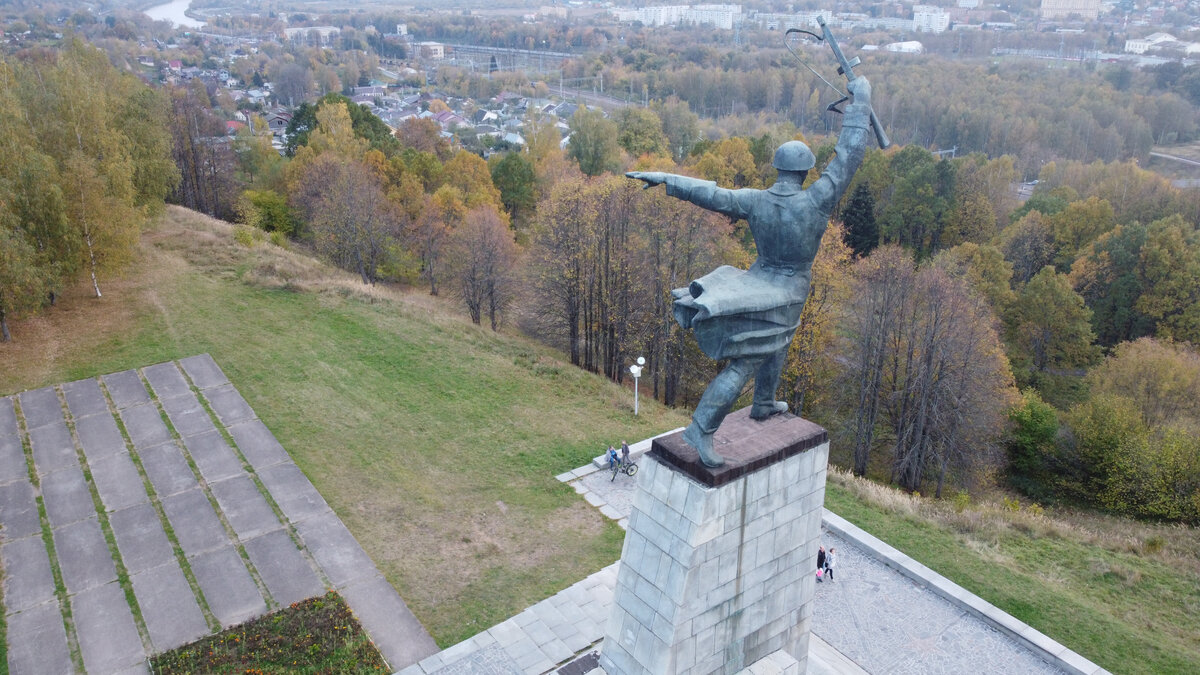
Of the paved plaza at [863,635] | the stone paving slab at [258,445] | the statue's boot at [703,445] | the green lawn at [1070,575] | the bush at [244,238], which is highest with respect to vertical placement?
the statue's boot at [703,445]

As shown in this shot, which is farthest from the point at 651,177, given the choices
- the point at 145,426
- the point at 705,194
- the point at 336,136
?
the point at 336,136

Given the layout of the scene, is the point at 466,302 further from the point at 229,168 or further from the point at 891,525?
the point at 229,168

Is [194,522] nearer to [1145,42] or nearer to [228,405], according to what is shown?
[228,405]

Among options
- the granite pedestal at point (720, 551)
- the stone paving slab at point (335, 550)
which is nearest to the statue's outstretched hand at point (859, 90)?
the granite pedestal at point (720, 551)

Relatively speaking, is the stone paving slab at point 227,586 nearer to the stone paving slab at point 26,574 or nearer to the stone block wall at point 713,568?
the stone paving slab at point 26,574

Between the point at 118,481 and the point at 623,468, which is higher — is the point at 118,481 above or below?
above

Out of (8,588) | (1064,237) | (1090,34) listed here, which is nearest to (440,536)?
(8,588)

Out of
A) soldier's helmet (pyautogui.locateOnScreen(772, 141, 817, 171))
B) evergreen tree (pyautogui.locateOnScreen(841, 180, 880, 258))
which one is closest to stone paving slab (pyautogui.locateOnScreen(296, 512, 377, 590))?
soldier's helmet (pyautogui.locateOnScreen(772, 141, 817, 171))
